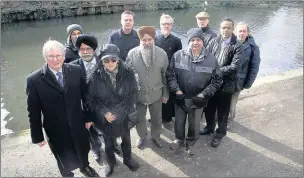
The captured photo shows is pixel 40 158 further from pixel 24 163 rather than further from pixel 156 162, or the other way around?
pixel 156 162

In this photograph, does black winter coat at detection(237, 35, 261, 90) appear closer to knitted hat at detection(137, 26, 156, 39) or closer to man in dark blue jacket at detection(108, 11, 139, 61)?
knitted hat at detection(137, 26, 156, 39)

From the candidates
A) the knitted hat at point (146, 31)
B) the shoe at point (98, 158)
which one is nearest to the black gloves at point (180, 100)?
the knitted hat at point (146, 31)

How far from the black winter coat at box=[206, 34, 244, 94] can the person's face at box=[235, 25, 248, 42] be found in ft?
0.92

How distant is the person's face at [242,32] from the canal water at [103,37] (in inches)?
193

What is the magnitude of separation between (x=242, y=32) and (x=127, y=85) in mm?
1961

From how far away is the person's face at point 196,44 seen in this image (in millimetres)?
3719

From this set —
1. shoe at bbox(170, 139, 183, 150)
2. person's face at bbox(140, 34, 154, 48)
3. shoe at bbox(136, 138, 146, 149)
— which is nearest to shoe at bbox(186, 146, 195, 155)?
shoe at bbox(170, 139, 183, 150)

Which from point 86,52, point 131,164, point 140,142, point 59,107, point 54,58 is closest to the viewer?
point 54,58

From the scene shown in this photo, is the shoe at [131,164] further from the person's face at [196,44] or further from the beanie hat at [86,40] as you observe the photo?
the person's face at [196,44]

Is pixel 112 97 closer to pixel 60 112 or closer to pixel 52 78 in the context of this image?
pixel 60 112

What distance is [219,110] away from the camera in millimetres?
4484

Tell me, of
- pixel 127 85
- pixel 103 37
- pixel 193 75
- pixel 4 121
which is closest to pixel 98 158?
pixel 127 85

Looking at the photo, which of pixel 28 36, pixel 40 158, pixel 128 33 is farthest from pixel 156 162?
pixel 28 36

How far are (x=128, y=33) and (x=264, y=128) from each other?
2822 mm
